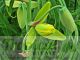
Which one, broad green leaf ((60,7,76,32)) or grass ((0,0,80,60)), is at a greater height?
broad green leaf ((60,7,76,32))

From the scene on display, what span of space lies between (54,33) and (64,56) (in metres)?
0.06

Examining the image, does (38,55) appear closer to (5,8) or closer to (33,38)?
(33,38)

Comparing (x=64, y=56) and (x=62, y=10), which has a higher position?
(x=62, y=10)

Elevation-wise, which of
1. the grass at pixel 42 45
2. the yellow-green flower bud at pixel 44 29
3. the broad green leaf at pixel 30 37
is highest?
the yellow-green flower bud at pixel 44 29

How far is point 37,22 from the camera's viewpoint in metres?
0.45

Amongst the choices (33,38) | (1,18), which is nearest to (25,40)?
(33,38)

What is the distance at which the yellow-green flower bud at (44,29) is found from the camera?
44 cm

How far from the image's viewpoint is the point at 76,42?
1.56ft

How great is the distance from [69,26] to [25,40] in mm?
97

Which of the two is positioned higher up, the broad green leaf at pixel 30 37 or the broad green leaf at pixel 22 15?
the broad green leaf at pixel 22 15

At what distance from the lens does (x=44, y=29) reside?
1.44 ft

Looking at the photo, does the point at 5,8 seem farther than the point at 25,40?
Yes

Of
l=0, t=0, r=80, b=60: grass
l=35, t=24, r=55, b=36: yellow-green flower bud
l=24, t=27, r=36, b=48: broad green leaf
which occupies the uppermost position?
l=35, t=24, r=55, b=36: yellow-green flower bud

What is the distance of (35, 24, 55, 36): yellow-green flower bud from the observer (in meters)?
0.44
